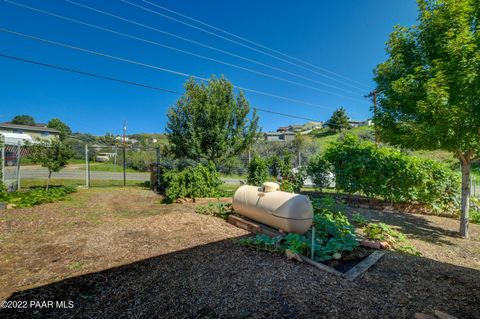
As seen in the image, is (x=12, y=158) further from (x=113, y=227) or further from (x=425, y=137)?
(x=425, y=137)

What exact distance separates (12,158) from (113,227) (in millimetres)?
7915

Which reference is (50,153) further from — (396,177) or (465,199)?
(465,199)

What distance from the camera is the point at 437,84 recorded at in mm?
4684

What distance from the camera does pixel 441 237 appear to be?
16.6ft

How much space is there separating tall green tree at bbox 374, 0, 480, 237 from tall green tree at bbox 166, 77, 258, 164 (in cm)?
564

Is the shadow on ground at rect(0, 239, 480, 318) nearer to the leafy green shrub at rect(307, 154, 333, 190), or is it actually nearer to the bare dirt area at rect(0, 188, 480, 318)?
the bare dirt area at rect(0, 188, 480, 318)

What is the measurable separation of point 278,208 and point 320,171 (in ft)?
19.6

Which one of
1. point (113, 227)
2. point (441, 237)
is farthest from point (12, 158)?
point (441, 237)

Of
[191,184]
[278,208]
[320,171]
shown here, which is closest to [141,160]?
[191,184]

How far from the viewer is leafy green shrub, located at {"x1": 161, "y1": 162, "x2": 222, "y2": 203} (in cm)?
769

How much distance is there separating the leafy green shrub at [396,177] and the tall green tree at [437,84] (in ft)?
4.15

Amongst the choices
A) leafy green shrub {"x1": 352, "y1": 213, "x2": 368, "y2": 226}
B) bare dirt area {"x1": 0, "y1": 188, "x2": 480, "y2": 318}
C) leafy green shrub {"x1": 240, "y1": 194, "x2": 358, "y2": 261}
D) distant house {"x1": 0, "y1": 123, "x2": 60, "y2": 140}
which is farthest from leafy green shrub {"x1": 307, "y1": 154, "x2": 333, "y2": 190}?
distant house {"x1": 0, "y1": 123, "x2": 60, "y2": 140}

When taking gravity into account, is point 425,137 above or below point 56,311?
above

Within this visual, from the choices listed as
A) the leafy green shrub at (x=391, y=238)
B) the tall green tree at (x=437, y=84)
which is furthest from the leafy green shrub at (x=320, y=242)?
the tall green tree at (x=437, y=84)
